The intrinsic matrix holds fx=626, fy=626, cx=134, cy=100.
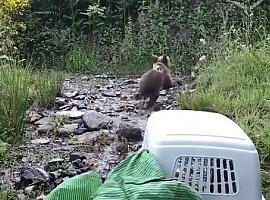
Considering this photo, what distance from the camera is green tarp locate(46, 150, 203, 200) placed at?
1981 mm

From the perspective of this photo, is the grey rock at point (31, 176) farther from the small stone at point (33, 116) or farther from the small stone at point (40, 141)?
the small stone at point (33, 116)

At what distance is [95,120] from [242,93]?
1110 millimetres

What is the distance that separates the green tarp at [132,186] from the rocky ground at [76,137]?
3.75ft

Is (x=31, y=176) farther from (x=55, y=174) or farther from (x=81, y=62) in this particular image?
(x=81, y=62)

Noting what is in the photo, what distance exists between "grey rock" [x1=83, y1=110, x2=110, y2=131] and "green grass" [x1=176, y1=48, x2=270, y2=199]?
2.08ft

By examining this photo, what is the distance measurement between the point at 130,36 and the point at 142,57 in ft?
1.49

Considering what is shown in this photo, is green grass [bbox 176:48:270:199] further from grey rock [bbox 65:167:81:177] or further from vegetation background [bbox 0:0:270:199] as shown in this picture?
grey rock [bbox 65:167:81:177]

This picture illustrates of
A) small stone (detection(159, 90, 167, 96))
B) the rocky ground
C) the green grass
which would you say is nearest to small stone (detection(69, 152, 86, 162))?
the rocky ground

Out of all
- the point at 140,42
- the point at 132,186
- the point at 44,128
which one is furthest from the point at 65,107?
the point at 132,186

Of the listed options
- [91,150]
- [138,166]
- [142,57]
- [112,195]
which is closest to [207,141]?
[138,166]

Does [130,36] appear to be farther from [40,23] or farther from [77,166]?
[77,166]

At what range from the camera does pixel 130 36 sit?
8.15m

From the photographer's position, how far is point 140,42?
8.04 m

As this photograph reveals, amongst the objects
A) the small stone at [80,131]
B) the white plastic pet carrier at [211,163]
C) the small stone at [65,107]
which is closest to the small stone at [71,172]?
the small stone at [80,131]
